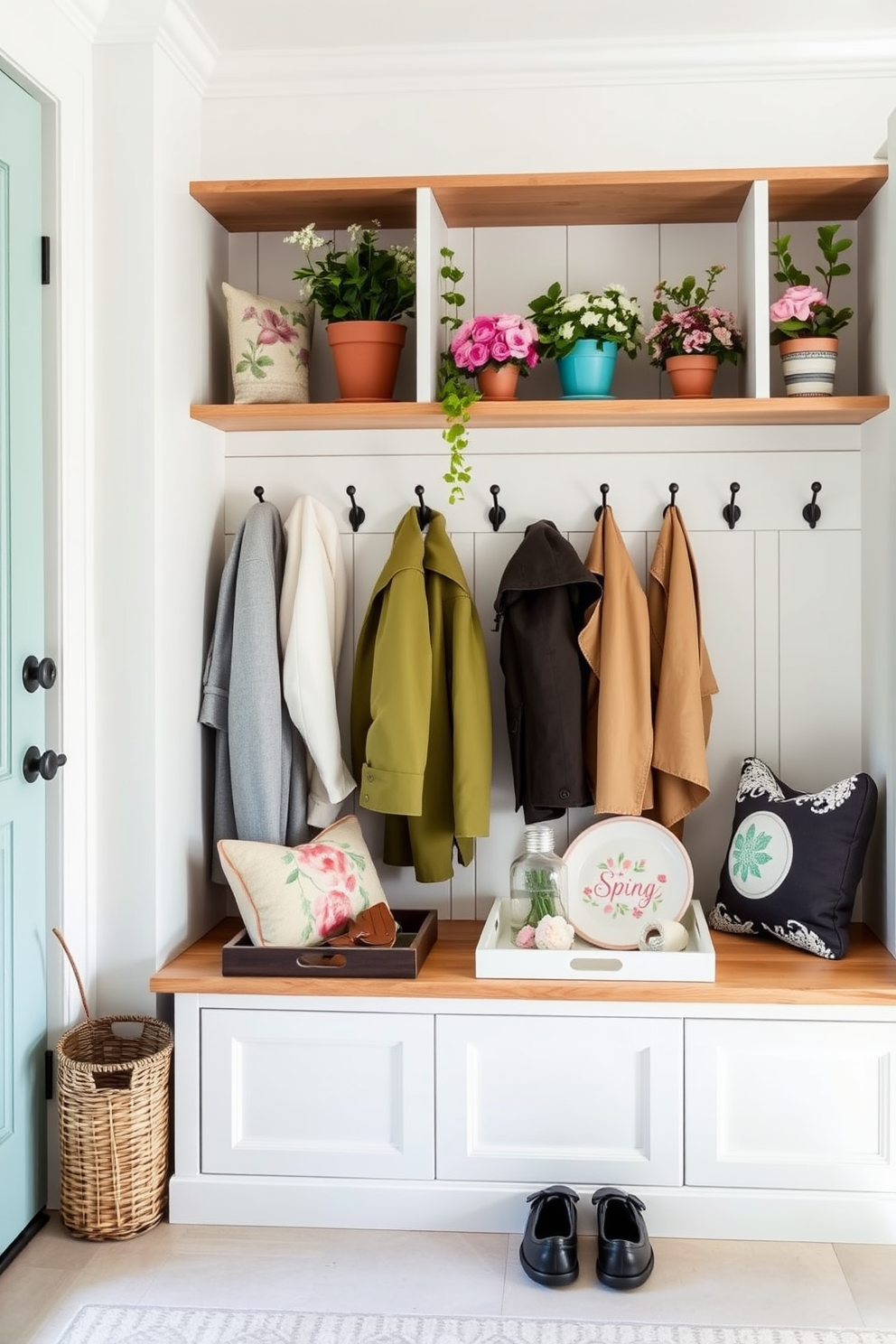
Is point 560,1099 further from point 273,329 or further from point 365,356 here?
point 273,329

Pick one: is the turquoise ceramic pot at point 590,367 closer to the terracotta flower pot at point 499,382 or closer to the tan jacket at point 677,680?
the terracotta flower pot at point 499,382

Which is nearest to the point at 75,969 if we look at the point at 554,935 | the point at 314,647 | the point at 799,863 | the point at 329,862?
the point at 329,862

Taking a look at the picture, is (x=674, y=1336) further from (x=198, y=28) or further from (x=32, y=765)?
(x=198, y=28)

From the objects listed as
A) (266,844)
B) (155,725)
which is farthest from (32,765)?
(266,844)

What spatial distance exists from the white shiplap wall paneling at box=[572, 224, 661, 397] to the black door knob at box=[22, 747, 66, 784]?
5.02ft

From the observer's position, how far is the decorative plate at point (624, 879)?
2.69 meters

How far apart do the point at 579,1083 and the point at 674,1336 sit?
1.60 ft

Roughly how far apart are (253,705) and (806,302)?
58.3 inches

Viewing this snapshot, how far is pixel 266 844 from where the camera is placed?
2617 mm

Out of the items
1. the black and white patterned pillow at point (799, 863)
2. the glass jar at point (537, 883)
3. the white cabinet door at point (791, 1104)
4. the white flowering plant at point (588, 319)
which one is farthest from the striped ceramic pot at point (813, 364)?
the white cabinet door at point (791, 1104)

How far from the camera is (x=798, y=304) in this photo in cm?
270

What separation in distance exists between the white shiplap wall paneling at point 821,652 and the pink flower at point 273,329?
4.07 ft

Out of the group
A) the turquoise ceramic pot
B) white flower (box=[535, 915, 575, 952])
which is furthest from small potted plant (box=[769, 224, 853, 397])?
white flower (box=[535, 915, 575, 952])

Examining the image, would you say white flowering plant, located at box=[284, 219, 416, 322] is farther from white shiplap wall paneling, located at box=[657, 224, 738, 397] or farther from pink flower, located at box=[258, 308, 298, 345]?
white shiplap wall paneling, located at box=[657, 224, 738, 397]
